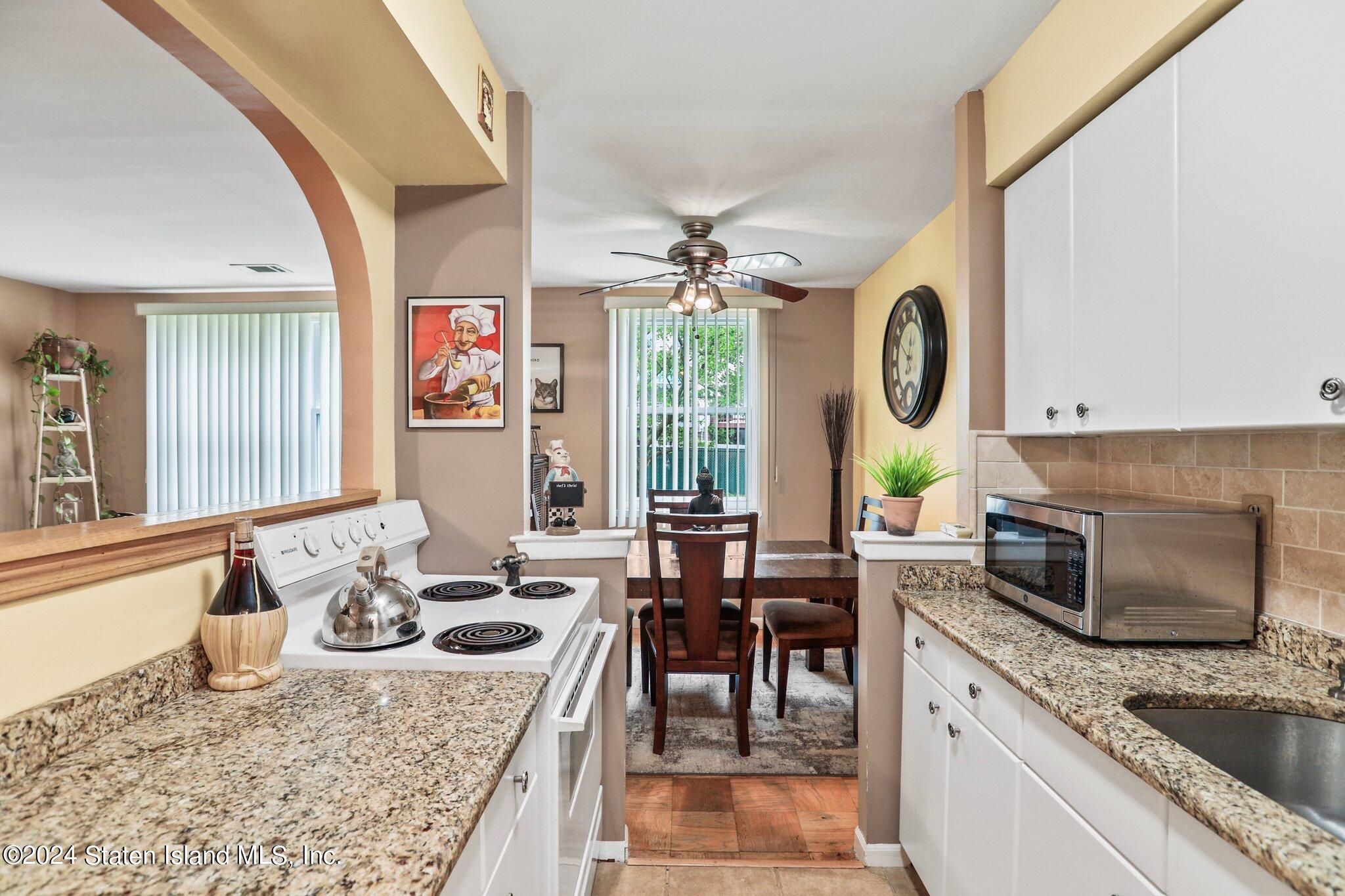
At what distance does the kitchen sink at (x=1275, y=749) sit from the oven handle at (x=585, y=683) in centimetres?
105

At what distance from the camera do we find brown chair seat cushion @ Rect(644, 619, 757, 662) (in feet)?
8.79

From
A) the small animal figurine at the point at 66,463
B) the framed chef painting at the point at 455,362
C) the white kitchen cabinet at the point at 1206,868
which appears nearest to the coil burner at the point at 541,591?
the framed chef painting at the point at 455,362

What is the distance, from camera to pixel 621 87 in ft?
6.81

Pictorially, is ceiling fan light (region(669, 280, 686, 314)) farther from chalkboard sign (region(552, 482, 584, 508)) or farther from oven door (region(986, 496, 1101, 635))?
oven door (region(986, 496, 1101, 635))

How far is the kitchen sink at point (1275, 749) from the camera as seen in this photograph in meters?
1.06

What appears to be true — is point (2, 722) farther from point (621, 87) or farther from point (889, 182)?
point (889, 182)

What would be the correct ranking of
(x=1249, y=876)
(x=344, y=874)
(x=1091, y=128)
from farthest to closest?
(x=1091, y=128), (x=1249, y=876), (x=344, y=874)

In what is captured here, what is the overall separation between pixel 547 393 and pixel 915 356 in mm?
2697

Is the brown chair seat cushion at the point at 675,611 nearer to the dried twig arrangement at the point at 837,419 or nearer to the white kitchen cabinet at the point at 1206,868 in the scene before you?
the dried twig arrangement at the point at 837,419

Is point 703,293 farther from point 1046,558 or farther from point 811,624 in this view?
point 1046,558

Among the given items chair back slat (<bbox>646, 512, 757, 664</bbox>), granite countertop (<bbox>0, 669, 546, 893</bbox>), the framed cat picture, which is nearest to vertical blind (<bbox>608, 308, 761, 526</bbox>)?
the framed cat picture

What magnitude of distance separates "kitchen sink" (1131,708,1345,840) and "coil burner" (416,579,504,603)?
1.51m

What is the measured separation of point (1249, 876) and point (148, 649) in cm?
165

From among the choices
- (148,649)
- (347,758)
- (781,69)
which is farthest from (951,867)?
(781,69)
